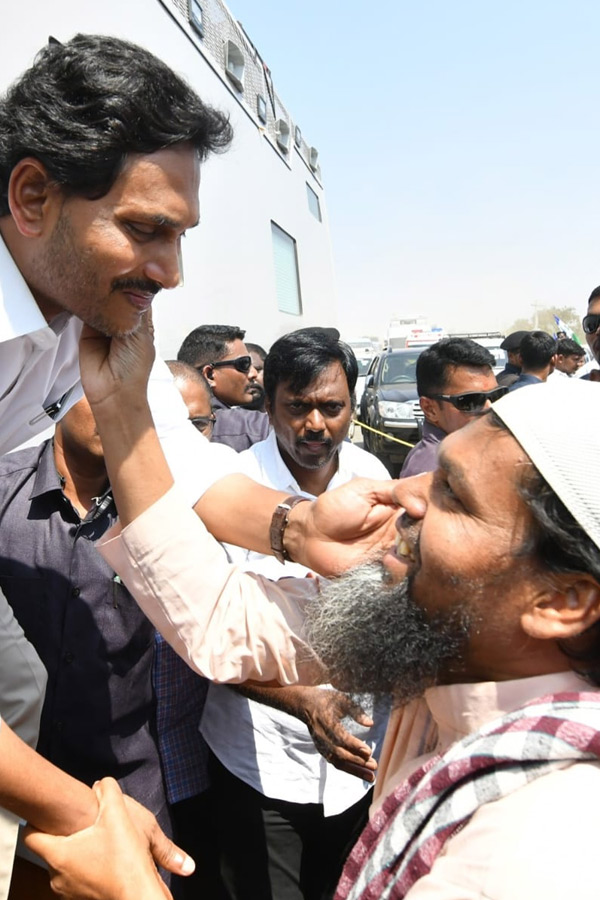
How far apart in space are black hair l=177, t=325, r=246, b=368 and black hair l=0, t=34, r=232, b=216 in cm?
382

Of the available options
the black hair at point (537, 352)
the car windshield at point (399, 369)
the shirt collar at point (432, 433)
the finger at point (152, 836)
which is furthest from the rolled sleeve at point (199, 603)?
the car windshield at point (399, 369)

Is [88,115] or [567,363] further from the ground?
[88,115]

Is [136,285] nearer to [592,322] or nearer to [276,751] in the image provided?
[276,751]

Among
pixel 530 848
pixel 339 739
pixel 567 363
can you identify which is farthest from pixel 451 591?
pixel 567 363

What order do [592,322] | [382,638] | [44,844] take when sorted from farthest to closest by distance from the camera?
[592,322] < [44,844] < [382,638]

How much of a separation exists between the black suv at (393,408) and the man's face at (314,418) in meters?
6.70

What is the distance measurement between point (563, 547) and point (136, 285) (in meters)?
1.00

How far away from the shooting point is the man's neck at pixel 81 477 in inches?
77.9

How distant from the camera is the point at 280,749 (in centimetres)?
211

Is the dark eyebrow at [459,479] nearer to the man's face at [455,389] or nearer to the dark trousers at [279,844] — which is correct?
the dark trousers at [279,844]

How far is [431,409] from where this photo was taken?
3.70m

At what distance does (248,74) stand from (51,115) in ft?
31.9

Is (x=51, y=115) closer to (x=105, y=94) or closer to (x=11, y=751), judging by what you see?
(x=105, y=94)

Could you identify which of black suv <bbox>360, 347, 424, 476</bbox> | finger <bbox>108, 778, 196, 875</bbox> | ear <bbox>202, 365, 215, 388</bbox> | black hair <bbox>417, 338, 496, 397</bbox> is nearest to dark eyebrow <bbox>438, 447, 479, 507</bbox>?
finger <bbox>108, 778, 196, 875</bbox>
